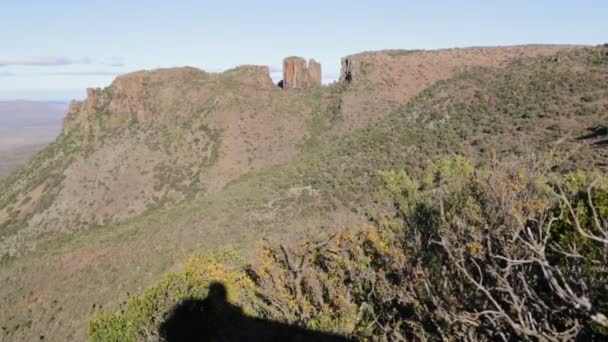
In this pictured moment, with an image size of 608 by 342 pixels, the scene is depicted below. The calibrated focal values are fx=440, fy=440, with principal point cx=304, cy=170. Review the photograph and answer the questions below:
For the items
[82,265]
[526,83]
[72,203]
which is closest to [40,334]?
[82,265]

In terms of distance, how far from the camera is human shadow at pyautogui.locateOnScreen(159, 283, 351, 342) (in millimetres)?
12875

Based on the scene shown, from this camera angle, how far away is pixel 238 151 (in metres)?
49.0

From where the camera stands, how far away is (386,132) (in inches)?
1474

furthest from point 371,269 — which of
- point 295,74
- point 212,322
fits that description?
point 295,74

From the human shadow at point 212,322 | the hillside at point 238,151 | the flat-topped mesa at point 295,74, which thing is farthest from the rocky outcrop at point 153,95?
the human shadow at point 212,322

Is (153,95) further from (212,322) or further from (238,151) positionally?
(212,322)

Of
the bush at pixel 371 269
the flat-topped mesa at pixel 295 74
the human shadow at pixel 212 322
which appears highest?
the flat-topped mesa at pixel 295 74

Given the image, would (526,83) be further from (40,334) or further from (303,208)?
(40,334)

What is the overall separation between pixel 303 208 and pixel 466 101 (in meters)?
17.6

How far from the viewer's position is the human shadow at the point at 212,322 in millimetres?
12875

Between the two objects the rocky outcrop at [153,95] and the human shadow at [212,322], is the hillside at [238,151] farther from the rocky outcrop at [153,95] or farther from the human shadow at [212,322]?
the human shadow at [212,322]

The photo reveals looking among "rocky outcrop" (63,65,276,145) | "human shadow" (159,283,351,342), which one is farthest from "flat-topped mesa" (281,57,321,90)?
"human shadow" (159,283,351,342)

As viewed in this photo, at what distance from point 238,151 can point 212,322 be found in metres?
36.1

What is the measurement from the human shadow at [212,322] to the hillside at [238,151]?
9764 millimetres
